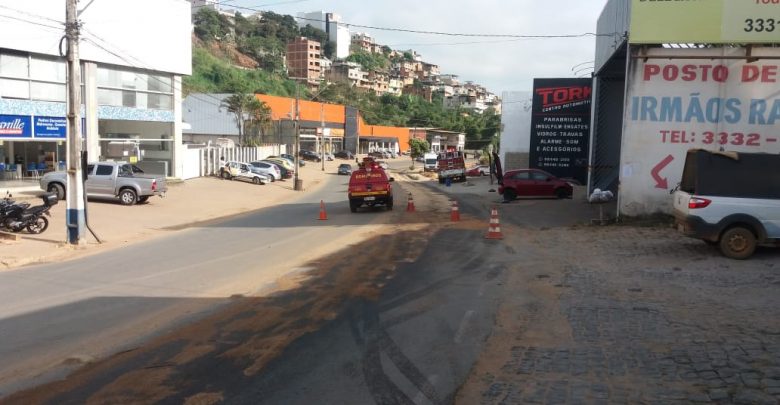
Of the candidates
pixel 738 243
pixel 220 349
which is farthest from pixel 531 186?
pixel 220 349

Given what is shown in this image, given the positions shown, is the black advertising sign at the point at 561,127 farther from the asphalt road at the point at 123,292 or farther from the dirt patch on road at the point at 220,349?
the dirt patch on road at the point at 220,349

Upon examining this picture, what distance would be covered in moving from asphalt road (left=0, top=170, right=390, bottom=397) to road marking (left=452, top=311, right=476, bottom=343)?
3.60 m

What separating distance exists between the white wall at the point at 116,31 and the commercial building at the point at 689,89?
22500mm

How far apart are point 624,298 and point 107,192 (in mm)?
24741

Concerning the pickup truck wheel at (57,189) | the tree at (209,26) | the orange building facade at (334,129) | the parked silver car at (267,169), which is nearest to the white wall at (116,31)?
the pickup truck wheel at (57,189)

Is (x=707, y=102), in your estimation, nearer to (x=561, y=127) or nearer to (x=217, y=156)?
(x=561, y=127)

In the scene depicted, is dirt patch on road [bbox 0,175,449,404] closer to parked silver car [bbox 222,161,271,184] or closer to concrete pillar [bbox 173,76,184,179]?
concrete pillar [bbox 173,76,184,179]

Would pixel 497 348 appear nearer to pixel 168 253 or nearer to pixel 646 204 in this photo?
pixel 168 253

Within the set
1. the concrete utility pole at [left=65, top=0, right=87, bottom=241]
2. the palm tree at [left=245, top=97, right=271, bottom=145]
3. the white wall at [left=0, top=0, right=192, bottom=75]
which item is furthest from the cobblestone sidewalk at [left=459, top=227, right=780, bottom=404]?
the palm tree at [left=245, top=97, right=271, bottom=145]

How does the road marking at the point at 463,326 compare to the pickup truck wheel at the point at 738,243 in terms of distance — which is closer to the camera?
the road marking at the point at 463,326

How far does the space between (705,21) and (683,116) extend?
2791 millimetres

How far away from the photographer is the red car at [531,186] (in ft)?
101

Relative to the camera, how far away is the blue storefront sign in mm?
29745

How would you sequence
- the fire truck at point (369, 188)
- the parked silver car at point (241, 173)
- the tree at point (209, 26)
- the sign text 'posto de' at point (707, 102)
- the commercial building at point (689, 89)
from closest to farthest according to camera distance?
the commercial building at point (689, 89) < the sign text 'posto de' at point (707, 102) < the fire truck at point (369, 188) < the parked silver car at point (241, 173) < the tree at point (209, 26)
